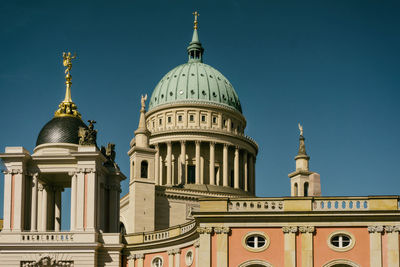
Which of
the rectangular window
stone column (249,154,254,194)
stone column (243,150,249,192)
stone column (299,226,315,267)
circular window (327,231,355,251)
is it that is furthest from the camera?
stone column (249,154,254,194)

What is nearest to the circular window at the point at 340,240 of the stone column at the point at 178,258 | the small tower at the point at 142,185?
the stone column at the point at 178,258

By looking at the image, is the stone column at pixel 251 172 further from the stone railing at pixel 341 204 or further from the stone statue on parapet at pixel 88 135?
the stone railing at pixel 341 204

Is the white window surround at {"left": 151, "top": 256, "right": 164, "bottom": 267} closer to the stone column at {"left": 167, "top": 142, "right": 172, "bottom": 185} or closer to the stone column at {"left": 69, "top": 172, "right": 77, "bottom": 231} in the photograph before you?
the stone column at {"left": 69, "top": 172, "right": 77, "bottom": 231}

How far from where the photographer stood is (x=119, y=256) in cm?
5634

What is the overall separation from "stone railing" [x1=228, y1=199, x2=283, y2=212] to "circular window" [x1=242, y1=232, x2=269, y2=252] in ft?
4.97

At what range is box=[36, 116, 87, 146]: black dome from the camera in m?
58.6

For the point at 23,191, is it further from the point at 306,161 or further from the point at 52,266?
the point at 306,161

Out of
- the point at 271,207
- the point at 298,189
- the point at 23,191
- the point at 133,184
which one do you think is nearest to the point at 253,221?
the point at 271,207

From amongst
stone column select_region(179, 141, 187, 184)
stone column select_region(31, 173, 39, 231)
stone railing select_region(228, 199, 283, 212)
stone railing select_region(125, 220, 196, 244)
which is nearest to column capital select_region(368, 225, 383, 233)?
stone railing select_region(228, 199, 283, 212)

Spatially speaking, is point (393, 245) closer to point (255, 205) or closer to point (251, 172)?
point (255, 205)

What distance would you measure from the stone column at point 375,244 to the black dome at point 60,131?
22198 millimetres

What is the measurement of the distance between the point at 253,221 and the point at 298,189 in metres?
30.9

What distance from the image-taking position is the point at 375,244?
158 feet

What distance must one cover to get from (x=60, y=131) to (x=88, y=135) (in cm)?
279
